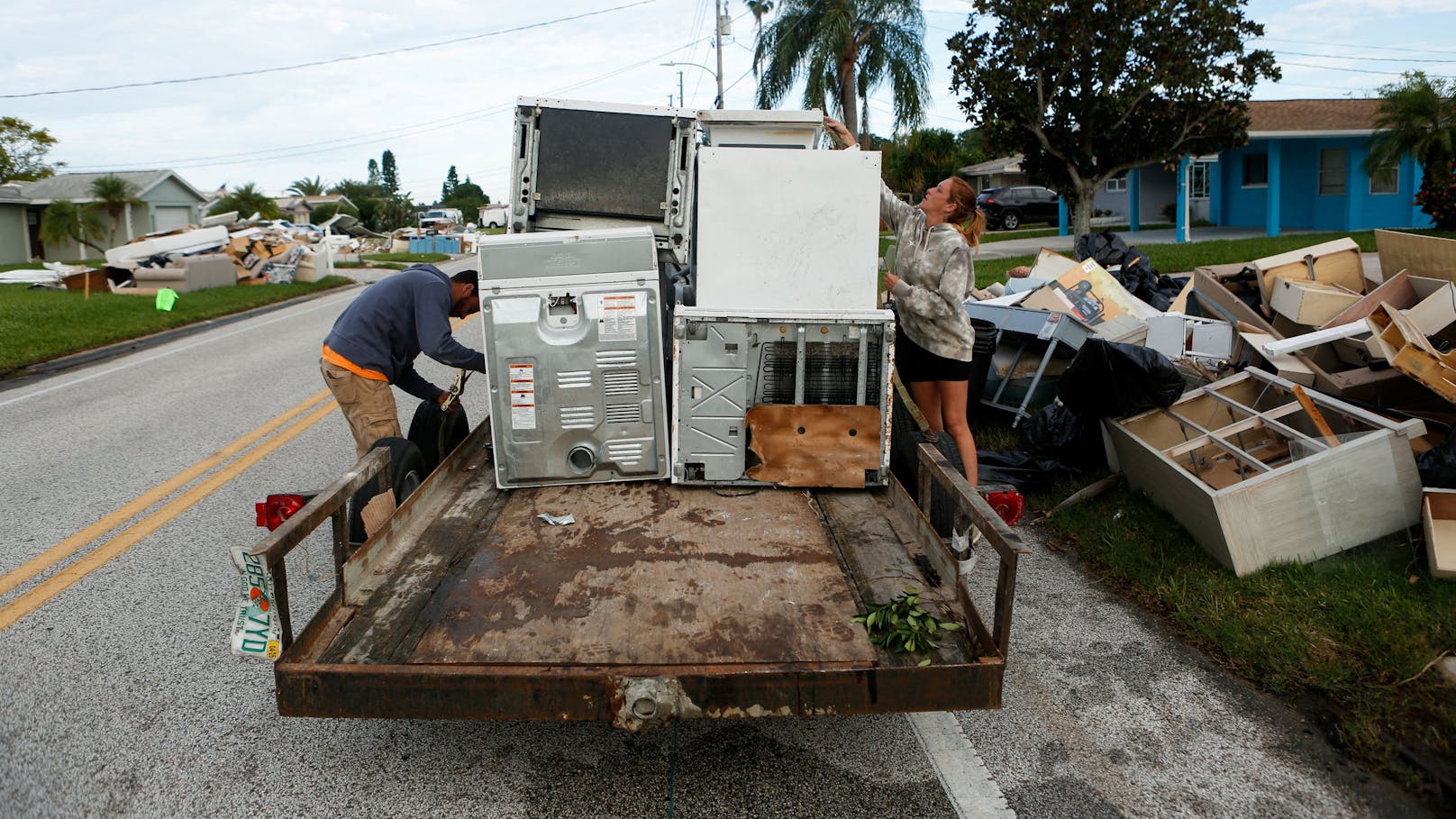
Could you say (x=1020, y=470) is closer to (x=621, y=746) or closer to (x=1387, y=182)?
(x=621, y=746)

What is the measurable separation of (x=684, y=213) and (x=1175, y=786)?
4982 mm

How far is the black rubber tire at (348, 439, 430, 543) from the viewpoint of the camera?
463 cm

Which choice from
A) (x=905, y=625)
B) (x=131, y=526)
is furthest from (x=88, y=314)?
(x=905, y=625)

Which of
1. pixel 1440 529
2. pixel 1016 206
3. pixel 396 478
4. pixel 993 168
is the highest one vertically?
pixel 993 168

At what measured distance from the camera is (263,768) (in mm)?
3510

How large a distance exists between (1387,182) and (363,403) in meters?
28.9

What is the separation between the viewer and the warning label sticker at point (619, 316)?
4863mm

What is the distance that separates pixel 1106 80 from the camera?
23.5m

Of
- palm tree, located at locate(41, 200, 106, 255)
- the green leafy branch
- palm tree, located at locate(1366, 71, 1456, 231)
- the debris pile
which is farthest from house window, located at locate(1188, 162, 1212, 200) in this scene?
palm tree, located at locate(41, 200, 106, 255)

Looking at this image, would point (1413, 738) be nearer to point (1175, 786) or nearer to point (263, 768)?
A: point (1175, 786)

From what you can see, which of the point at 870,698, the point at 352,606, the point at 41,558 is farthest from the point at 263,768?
the point at 41,558

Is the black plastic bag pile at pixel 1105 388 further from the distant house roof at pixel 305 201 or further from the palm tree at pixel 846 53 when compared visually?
the distant house roof at pixel 305 201

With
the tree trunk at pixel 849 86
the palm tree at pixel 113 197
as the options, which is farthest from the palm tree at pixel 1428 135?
the palm tree at pixel 113 197

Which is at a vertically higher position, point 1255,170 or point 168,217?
point 168,217
